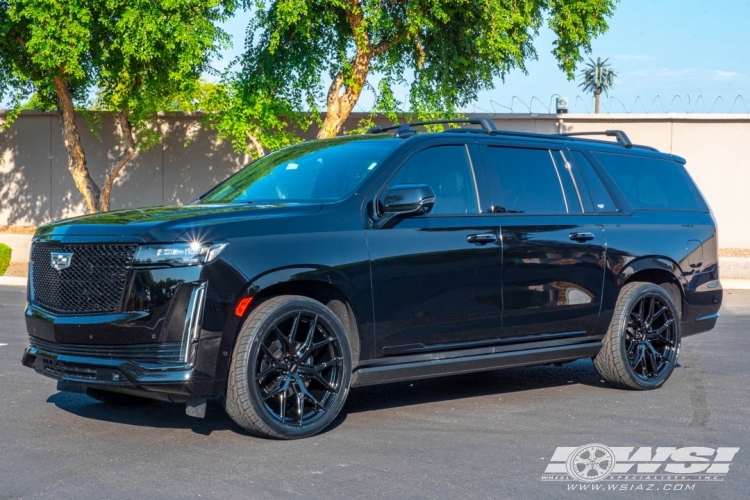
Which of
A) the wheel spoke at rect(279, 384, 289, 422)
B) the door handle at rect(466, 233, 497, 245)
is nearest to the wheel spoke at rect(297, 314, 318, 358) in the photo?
the wheel spoke at rect(279, 384, 289, 422)

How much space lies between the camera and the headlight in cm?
587

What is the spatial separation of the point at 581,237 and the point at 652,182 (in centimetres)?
141

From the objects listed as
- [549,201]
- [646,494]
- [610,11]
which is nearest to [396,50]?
[610,11]

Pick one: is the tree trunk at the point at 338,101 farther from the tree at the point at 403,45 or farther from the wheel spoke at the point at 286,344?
the wheel spoke at the point at 286,344

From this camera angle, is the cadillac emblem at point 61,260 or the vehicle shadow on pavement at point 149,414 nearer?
the cadillac emblem at point 61,260

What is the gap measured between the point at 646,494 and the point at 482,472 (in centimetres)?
87

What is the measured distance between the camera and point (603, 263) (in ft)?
26.4

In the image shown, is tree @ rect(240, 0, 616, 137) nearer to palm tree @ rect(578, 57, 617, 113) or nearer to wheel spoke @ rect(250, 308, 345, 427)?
wheel spoke @ rect(250, 308, 345, 427)

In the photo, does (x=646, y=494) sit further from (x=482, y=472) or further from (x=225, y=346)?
(x=225, y=346)

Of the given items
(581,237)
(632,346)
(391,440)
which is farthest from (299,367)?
(632,346)

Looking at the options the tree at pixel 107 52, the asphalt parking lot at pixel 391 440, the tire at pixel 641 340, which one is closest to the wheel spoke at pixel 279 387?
the asphalt parking lot at pixel 391 440

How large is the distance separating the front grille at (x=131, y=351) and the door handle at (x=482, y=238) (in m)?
2.27

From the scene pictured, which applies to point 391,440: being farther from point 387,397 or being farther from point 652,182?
point 652,182

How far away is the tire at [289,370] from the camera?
19.8 ft
